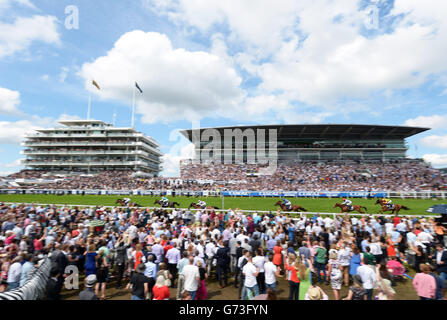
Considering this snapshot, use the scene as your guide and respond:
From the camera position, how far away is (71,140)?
225ft

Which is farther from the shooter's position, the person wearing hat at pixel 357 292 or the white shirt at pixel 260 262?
the white shirt at pixel 260 262

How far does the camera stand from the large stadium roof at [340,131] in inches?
2211

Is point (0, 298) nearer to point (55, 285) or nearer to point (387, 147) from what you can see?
point (55, 285)

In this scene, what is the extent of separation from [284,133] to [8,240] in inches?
2265

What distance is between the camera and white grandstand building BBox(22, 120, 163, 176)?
6531cm

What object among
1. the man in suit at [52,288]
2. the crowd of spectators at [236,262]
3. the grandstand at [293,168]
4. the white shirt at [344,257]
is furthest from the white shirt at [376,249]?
the grandstand at [293,168]

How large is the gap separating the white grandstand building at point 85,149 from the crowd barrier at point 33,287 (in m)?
61.8

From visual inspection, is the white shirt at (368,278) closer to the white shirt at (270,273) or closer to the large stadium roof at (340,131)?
the white shirt at (270,273)

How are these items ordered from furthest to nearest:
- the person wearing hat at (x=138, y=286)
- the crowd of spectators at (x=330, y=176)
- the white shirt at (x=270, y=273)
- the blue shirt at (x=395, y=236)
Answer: the crowd of spectators at (x=330, y=176)
the blue shirt at (x=395, y=236)
the white shirt at (x=270, y=273)
the person wearing hat at (x=138, y=286)

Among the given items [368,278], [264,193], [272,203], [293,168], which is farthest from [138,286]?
[293,168]

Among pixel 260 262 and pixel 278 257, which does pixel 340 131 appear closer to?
pixel 278 257

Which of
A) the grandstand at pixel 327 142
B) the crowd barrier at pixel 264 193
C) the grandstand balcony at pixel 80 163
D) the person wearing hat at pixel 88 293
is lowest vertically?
the person wearing hat at pixel 88 293

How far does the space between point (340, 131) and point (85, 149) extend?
73.0m
